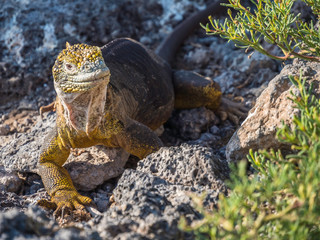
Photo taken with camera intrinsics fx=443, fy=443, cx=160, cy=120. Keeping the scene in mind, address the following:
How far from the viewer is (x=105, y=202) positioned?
3.56 m

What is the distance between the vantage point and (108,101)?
3.71 metres

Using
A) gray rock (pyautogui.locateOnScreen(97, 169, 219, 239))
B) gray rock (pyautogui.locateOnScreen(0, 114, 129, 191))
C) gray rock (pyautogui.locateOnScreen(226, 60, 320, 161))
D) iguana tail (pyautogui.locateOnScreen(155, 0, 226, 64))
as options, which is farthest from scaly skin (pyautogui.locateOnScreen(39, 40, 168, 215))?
iguana tail (pyautogui.locateOnScreen(155, 0, 226, 64))

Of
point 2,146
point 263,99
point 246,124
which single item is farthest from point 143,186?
point 2,146

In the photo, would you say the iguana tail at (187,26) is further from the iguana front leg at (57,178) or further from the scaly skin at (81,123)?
the iguana front leg at (57,178)

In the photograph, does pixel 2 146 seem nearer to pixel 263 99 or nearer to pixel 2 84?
pixel 2 84

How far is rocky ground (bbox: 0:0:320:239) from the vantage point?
2.33m

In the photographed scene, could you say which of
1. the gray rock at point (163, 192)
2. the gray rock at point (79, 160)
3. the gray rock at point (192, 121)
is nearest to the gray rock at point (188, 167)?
the gray rock at point (163, 192)

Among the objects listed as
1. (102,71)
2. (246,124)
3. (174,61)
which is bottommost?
(174,61)

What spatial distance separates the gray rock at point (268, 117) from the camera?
296 centimetres

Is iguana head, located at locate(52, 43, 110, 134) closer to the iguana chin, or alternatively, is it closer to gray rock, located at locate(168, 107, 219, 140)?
the iguana chin

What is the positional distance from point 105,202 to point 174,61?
2977mm

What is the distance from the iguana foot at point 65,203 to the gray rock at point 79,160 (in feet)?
1.12

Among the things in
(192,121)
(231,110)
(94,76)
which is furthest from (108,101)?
(231,110)

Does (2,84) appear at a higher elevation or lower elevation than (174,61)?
higher
